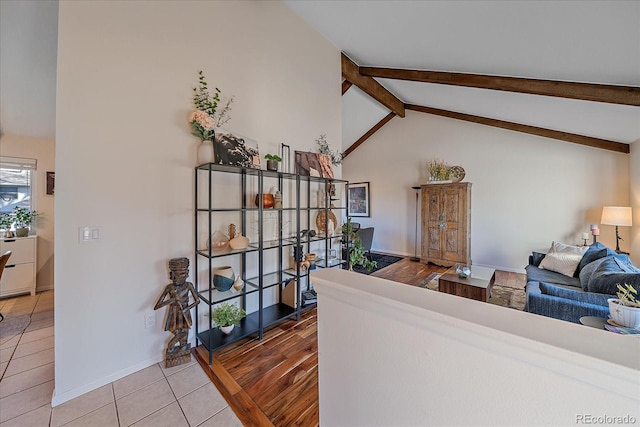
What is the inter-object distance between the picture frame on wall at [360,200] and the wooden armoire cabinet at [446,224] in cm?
174

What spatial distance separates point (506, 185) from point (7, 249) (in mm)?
8158

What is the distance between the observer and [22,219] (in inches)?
136

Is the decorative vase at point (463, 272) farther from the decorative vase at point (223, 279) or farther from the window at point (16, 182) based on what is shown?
the window at point (16, 182)

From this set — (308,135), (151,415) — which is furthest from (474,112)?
(151,415)

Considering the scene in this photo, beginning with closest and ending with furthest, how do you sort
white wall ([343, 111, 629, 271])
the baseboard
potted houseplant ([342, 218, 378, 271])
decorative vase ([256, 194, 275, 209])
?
the baseboard
decorative vase ([256, 194, 275, 209])
potted houseplant ([342, 218, 378, 271])
white wall ([343, 111, 629, 271])

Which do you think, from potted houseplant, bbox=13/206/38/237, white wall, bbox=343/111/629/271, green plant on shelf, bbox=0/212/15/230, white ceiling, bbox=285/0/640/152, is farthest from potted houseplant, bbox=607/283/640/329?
green plant on shelf, bbox=0/212/15/230

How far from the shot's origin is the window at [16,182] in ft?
11.3

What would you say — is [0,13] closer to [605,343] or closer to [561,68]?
[605,343]

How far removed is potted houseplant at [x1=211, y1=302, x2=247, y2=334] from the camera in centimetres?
220

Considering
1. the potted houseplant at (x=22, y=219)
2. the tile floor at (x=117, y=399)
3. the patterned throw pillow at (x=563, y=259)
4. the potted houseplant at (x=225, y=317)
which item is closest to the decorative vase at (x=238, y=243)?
the potted houseplant at (x=225, y=317)

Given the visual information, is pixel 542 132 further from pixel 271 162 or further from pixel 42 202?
pixel 42 202

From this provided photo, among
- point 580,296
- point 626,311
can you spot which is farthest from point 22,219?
point 580,296

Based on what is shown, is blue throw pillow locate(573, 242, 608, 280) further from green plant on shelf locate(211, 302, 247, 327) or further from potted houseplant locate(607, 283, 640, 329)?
green plant on shelf locate(211, 302, 247, 327)

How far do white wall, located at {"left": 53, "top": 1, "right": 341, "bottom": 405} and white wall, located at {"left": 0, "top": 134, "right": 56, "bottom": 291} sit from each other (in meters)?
2.98
